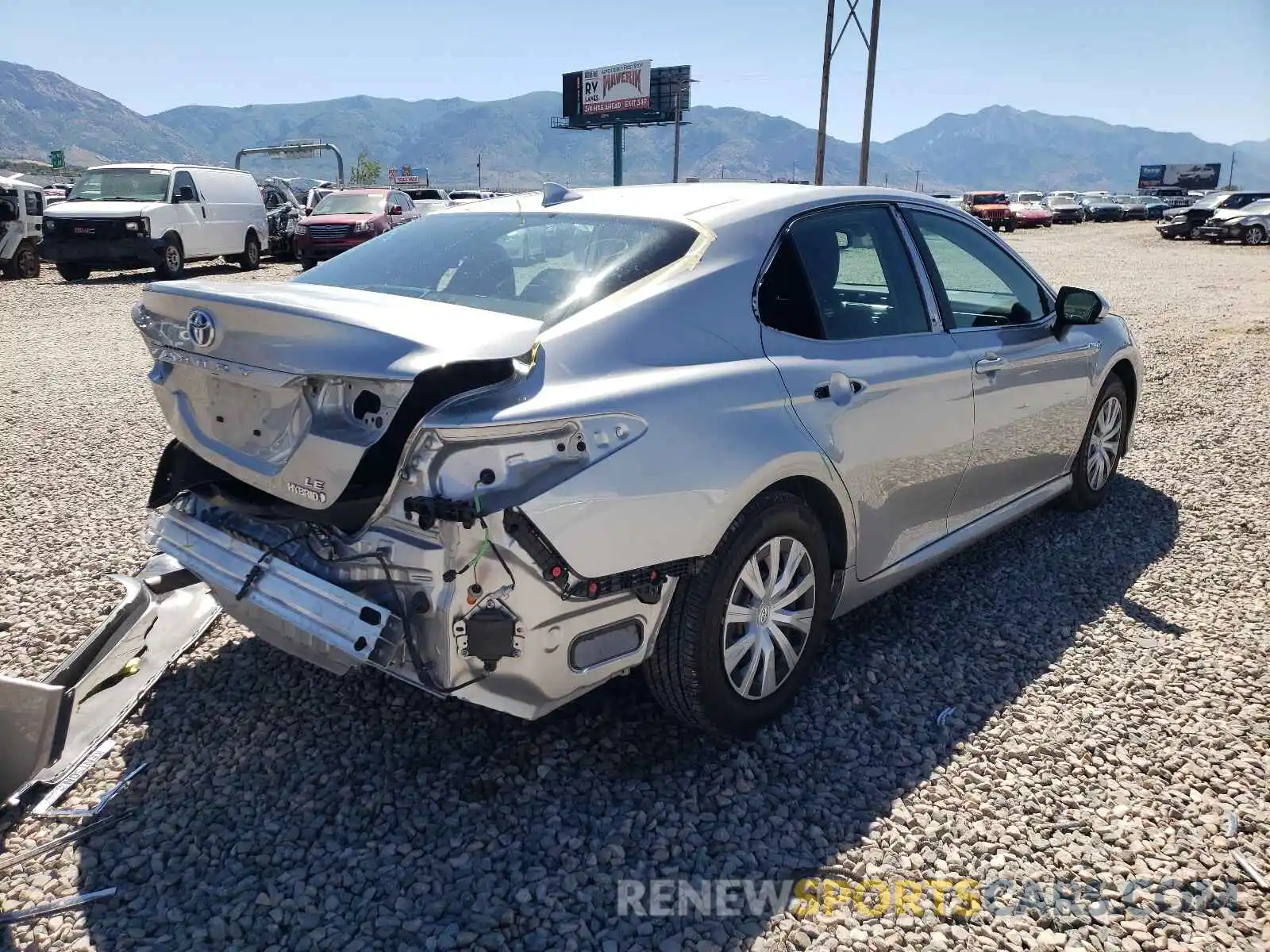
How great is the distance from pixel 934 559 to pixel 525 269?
1.99m

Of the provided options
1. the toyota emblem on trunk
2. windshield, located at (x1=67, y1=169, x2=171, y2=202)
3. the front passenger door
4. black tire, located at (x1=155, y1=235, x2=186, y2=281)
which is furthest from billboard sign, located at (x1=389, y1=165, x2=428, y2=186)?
A: the toyota emblem on trunk

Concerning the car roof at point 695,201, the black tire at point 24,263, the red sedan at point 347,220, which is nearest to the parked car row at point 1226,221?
the red sedan at point 347,220

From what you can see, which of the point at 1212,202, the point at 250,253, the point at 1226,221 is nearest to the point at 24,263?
the point at 250,253

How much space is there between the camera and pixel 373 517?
2.48 m

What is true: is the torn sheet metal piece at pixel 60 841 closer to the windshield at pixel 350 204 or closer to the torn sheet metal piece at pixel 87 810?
the torn sheet metal piece at pixel 87 810

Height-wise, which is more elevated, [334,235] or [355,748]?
[334,235]

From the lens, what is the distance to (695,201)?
3338mm

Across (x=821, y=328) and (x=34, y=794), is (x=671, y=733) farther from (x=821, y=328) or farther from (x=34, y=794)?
(x=34, y=794)

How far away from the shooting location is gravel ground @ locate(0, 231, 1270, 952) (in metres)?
2.36

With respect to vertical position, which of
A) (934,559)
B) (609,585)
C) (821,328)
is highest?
(821,328)

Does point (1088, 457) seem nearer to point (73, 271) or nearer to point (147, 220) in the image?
point (147, 220)

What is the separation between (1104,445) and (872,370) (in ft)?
8.96

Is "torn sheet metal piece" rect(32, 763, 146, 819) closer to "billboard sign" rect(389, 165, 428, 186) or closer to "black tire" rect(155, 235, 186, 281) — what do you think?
"black tire" rect(155, 235, 186, 281)

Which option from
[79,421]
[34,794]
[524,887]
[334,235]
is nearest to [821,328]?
[524,887]
